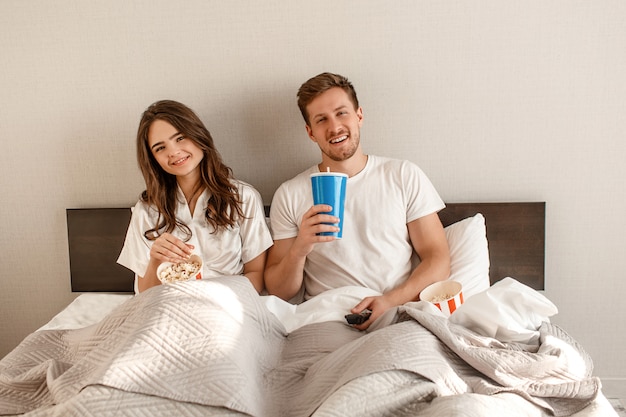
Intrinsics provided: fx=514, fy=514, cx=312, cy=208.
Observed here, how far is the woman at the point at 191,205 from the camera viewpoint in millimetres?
1866

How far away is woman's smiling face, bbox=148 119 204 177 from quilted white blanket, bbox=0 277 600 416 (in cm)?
55

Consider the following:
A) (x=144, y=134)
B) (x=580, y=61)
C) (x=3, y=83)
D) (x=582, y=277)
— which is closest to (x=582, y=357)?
(x=582, y=277)

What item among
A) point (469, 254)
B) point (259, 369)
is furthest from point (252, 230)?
point (469, 254)

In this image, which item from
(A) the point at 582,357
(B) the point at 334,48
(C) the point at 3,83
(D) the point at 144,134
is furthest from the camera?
(C) the point at 3,83

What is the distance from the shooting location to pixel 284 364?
4.71 ft

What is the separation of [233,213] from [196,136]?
12.3 inches

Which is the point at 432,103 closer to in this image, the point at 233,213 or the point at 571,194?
the point at 571,194

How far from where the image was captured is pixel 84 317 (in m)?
1.91

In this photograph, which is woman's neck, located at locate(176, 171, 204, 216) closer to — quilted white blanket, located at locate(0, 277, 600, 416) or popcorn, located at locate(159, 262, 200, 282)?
popcorn, located at locate(159, 262, 200, 282)

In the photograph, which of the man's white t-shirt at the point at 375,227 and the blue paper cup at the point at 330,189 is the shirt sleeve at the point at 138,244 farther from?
the blue paper cup at the point at 330,189

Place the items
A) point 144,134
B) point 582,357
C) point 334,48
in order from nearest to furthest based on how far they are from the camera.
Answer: point 582,357 → point 144,134 → point 334,48

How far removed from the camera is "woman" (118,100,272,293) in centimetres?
187

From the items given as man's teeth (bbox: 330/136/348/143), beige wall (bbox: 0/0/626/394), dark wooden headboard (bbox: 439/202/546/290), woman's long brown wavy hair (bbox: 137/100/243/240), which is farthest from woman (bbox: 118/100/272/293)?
dark wooden headboard (bbox: 439/202/546/290)

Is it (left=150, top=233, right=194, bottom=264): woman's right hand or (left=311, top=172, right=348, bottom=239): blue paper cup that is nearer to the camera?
(left=311, top=172, right=348, bottom=239): blue paper cup
